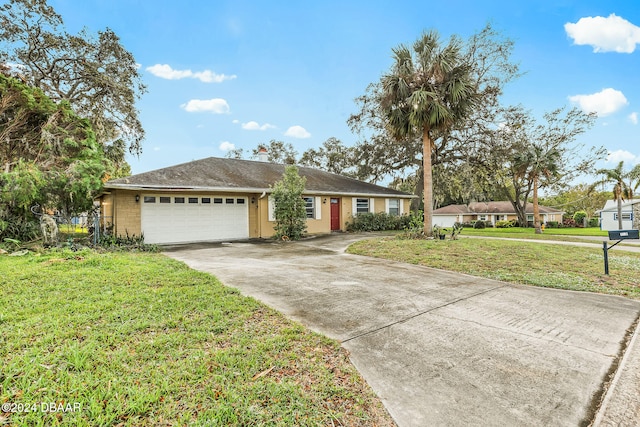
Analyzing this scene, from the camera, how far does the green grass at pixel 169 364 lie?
1931 millimetres

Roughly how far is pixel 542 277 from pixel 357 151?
18060 mm

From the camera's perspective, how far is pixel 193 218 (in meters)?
12.3

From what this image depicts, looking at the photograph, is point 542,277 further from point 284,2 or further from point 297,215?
point 284,2

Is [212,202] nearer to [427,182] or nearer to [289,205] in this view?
[289,205]

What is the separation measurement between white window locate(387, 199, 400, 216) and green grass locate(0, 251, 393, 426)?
1568cm

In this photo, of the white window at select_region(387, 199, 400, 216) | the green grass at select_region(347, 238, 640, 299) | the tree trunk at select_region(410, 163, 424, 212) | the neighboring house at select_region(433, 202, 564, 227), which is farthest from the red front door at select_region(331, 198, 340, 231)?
the neighboring house at select_region(433, 202, 564, 227)

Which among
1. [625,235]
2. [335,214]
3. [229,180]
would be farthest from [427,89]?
[229,180]

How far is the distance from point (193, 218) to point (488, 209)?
45.2m

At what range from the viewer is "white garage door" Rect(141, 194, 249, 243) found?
37.6 feet

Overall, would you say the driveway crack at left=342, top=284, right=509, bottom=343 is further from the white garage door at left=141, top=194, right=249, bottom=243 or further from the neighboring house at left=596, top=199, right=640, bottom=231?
the neighboring house at left=596, top=199, right=640, bottom=231

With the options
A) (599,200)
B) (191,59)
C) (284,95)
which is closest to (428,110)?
(284,95)

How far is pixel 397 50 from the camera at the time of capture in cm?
1162

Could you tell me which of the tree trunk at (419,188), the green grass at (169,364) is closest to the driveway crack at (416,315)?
the green grass at (169,364)

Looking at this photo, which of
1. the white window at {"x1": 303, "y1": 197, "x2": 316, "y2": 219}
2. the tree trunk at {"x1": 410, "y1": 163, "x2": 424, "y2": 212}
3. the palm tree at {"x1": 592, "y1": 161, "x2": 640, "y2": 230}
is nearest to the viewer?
the white window at {"x1": 303, "y1": 197, "x2": 316, "y2": 219}
